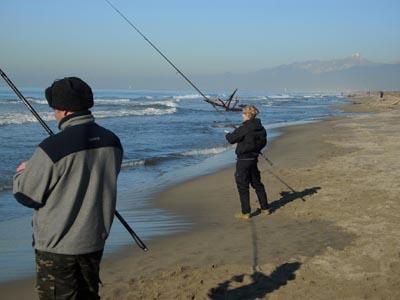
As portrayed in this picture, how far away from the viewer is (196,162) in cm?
1500

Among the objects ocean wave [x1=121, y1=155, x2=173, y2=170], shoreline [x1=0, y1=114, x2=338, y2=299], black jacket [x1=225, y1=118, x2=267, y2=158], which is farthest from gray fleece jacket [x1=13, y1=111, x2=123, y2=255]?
ocean wave [x1=121, y1=155, x2=173, y2=170]

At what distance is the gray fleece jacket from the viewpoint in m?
2.58

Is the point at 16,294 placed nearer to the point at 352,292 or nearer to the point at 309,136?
the point at 352,292

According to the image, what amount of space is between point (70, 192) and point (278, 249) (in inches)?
141

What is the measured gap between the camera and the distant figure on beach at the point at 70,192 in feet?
8.51

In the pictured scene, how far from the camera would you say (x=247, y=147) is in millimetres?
7312

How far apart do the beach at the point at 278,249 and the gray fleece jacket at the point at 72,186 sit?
195 cm

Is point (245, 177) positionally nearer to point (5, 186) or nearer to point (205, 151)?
point (5, 186)

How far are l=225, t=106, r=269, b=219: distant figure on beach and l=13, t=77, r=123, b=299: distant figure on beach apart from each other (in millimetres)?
4531

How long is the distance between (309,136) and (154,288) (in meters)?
17.2

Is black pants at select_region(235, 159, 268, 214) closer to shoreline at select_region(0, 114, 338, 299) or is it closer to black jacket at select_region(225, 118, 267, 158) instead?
black jacket at select_region(225, 118, 267, 158)

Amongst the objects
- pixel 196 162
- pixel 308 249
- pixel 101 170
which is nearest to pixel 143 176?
pixel 196 162

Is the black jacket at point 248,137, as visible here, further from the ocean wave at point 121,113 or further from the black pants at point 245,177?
Result: the ocean wave at point 121,113

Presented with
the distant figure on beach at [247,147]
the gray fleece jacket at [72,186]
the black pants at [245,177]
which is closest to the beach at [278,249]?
the black pants at [245,177]
